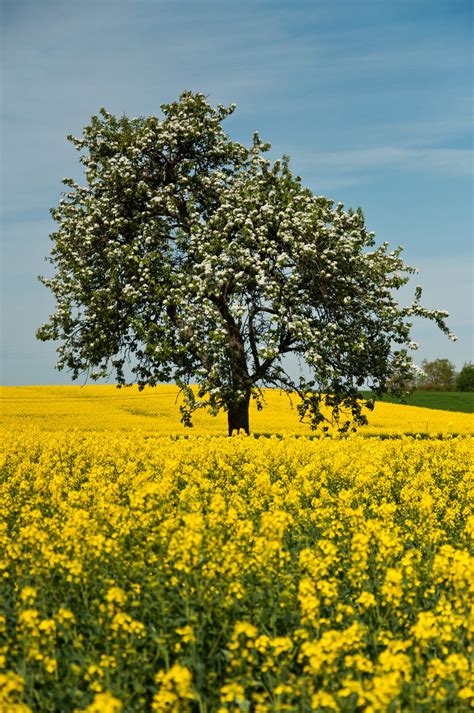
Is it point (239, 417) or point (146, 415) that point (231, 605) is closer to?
point (239, 417)

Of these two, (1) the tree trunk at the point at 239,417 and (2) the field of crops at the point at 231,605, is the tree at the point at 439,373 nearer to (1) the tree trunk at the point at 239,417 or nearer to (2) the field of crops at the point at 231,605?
(1) the tree trunk at the point at 239,417

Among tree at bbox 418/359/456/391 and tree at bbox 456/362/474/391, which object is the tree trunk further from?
tree at bbox 418/359/456/391

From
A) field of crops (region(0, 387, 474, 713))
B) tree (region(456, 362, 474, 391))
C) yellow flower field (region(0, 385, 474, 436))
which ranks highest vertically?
tree (region(456, 362, 474, 391))

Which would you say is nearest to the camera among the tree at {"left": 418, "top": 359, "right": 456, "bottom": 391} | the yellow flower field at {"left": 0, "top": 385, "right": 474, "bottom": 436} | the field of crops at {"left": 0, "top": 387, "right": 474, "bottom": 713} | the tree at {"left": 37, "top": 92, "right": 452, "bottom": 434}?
the field of crops at {"left": 0, "top": 387, "right": 474, "bottom": 713}

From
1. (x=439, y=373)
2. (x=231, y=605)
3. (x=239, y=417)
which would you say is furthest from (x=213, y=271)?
(x=439, y=373)

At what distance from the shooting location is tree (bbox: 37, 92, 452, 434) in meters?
25.2

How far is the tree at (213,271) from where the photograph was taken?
2522 centimetres

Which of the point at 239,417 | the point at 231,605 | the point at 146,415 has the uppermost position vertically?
the point at 239,417

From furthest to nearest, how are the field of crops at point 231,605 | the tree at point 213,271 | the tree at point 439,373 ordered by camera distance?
the tree at point 439,373 → the tree at point 213,271 → the field of crops at point 231,605

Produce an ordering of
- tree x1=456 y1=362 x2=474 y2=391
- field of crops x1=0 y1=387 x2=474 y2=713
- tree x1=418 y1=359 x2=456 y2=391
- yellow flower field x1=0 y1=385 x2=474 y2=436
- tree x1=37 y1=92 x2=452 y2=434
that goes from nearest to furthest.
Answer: field of crops x1=0 y1=387 x2=474 y2=713, tree x1=37 y1=92 x2=452 y2=434, yellow flower field x1=0 y1=385 x2=474 y2=436, tree x1=456 y1=362 x2=474 y2=391, tree x1=418 y1=359 x2=456 y2=391

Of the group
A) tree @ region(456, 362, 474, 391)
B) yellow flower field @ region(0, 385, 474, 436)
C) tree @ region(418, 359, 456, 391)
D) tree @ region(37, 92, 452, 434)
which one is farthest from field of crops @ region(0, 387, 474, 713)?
tree @ region(418, 359, 456, 391)

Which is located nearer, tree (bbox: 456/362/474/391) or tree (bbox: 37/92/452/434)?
tree (bbox: 37/92/452/434)

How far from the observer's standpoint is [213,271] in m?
25.2

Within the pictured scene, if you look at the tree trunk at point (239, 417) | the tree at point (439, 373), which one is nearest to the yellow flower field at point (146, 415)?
the tree trunk at point (239, 417)
